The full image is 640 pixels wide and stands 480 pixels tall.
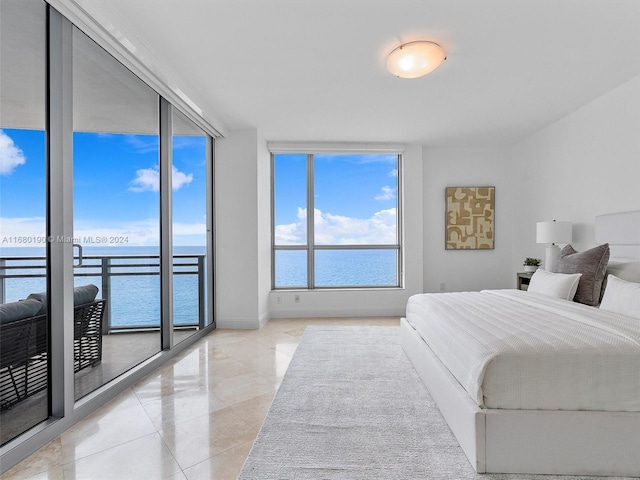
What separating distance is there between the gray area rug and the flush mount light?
241cm

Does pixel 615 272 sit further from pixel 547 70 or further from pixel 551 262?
pixel 547 70

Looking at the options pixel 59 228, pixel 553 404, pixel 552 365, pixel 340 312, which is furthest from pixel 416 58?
pixel 340 312

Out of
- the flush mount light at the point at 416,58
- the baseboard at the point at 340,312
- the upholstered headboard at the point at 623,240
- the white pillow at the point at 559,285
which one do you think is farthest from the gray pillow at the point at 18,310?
the upholstered headboard at the point at 623,240

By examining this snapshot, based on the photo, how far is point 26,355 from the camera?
1.85 metres

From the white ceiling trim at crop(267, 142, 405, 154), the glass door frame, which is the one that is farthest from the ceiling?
the white ceiling trim at crop(267, 142, 405, 154)

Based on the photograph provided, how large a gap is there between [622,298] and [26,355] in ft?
12.2

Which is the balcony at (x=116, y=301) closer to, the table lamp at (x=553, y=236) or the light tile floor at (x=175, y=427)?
the light tile floor at (x=175, y=427)

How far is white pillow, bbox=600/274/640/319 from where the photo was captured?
7.49ft

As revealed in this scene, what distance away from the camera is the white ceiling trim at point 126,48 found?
2010 mm

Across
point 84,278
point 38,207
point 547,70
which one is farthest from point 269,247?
point 547,70

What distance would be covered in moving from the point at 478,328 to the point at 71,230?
254 centimetres

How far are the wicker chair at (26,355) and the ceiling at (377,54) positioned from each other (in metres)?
1.81

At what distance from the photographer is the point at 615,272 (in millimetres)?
2977

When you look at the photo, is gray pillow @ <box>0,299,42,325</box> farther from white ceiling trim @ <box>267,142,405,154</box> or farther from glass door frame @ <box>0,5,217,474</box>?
white ceiling trim @ <box>267,142,405,154</box>
